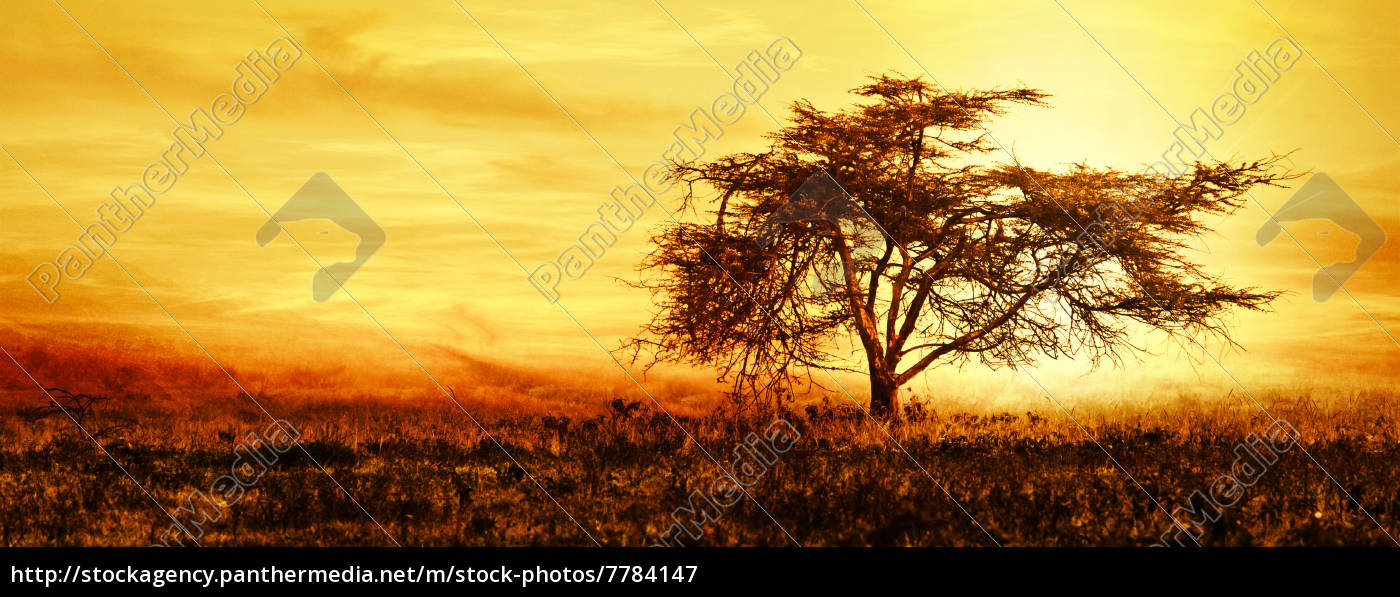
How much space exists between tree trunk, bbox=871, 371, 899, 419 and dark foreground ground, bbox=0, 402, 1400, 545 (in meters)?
2.67

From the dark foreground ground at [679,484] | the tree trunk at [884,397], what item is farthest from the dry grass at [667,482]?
the tree trunk at [884,397]

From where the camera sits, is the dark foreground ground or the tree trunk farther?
the tree trunk

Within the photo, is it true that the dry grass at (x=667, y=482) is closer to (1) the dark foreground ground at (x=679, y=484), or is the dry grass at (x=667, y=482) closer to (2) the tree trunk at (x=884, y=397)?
(1) the dark foreground ground at (x=679, y=484)

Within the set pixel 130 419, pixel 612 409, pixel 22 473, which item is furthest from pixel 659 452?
pixel 130 419

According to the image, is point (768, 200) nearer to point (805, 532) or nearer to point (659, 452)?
point (659, 452)

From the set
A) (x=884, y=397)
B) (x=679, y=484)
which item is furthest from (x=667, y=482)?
(x=884, y=397)

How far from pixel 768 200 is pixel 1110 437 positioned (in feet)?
25.4

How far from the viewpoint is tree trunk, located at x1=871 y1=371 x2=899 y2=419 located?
22094 mm

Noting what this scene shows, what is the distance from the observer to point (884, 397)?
22.3m

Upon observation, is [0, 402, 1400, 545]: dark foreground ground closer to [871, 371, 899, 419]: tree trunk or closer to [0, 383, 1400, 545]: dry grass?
[0, 383, 1400, 545]: dry grass

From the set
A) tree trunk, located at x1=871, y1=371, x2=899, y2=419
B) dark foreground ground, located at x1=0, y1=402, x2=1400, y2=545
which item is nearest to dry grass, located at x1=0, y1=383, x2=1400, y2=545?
dark foreground ground, located at x1=0, y1=402, x2=1400, y2=545

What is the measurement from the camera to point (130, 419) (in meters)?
19.2

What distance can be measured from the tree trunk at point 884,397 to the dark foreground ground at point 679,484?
8.76ft

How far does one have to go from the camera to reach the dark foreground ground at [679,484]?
36.2ft
